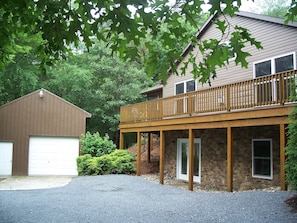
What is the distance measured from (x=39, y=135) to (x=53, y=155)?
135 cm

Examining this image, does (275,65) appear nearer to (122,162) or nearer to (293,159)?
(293,159)

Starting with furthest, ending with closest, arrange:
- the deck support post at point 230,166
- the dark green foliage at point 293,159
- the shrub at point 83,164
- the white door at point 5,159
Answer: the white door at point 5,159 < the shrub at point 83,164 < the deck support post at point 230,166 < the dark green foliage at point 293,159

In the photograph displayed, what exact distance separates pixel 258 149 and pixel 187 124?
2.72 meters

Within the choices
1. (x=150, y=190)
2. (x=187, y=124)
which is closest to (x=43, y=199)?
(x=150, y=190)

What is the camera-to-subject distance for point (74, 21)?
11.2ft

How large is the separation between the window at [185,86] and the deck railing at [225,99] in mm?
1775

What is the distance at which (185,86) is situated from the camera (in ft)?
52.4

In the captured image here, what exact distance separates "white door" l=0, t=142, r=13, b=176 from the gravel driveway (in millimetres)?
6878

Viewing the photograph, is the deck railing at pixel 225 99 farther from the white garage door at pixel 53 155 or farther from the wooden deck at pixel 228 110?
the white garage door at pixel 53 155

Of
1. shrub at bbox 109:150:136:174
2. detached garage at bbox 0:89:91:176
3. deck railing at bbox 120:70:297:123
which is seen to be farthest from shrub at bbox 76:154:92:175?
deck railing at bbox 120:70:297:123

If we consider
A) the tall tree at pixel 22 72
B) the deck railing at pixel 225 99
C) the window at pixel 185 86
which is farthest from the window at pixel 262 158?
the tall tree at pixel 22 72

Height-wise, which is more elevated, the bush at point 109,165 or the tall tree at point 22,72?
the tall tree at point 22,72

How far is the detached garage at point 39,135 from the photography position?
57.7 feet

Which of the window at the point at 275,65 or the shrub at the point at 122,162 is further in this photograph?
the shrub at the point at 122,162
